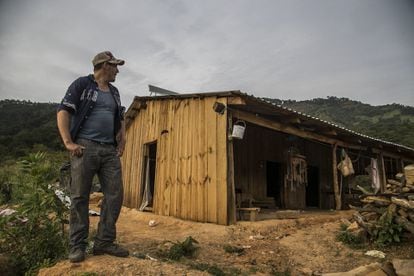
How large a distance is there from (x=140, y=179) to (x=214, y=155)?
4.09 m

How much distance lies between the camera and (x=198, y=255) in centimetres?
511

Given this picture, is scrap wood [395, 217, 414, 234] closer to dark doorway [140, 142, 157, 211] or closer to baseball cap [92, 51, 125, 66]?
baseball cap [92, 51, 125, 66]

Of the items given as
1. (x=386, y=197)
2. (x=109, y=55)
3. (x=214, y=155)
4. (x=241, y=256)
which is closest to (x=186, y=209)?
(x=214, y=155)

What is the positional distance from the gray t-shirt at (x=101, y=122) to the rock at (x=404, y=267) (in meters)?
3.78

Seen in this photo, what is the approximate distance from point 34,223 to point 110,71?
194 cm

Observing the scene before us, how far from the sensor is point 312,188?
14.0 meters

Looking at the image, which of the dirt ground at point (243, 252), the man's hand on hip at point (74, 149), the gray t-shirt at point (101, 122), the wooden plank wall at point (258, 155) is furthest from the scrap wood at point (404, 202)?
the man's hand on hip at point (74, 149)

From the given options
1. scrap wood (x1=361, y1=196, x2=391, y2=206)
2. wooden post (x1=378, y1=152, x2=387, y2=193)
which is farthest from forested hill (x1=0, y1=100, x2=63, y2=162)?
scrap wood (x1=361, y1=196, x2=391, y2=206)

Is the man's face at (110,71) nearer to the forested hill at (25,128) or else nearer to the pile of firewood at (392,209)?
the pile of firewood at (392,209)

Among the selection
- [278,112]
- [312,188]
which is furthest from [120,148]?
[312,188]

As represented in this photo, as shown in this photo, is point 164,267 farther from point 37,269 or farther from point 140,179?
point 140,179

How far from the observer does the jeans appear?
3480mm

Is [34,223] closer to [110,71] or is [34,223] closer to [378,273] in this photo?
[110,71]

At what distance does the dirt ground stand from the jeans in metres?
0.25
